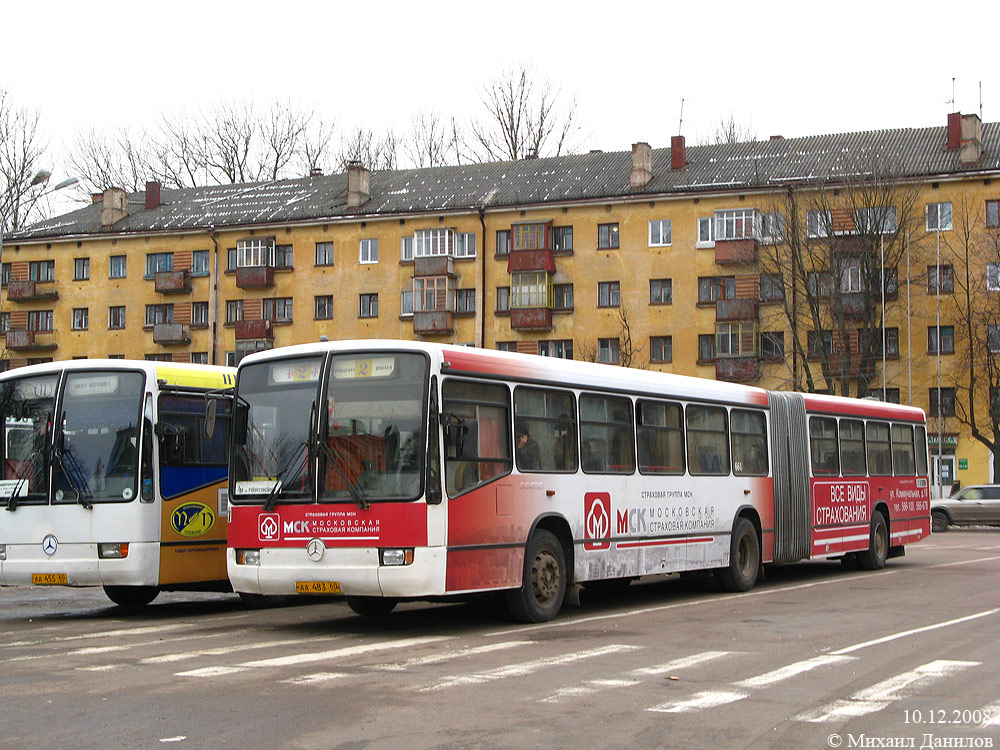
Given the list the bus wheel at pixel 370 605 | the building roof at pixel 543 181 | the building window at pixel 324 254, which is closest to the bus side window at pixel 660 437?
the bus wheel at pixel 370 605

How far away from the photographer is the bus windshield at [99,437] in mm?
14672

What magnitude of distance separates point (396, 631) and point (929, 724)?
660cm

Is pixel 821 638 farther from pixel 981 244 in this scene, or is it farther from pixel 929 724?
pixel 981 244

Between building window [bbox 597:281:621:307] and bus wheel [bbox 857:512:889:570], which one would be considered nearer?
bus wheel [bbox 857:512:889:570]

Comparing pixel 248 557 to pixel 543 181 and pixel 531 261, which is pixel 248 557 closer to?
pixel 531 261

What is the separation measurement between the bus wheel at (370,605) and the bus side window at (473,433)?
234 centimetres

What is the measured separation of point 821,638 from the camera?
12.5 meters

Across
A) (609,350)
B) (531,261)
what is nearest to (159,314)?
(531,261)

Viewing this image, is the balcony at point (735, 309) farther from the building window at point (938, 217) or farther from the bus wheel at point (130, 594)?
the bus wheel at point (130, 594)

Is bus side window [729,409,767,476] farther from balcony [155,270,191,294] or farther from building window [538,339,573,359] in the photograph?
balcony [155,270,191,294]

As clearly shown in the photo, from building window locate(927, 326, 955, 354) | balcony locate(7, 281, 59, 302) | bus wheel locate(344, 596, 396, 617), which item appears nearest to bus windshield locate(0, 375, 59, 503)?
bus wheel locate(344, 596, 396, 617)

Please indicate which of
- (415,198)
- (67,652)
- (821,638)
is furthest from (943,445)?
(67,652)

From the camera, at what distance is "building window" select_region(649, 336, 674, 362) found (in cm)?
6103

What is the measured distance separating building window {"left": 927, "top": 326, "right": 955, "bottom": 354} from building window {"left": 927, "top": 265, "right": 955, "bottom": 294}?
5.29 feet
